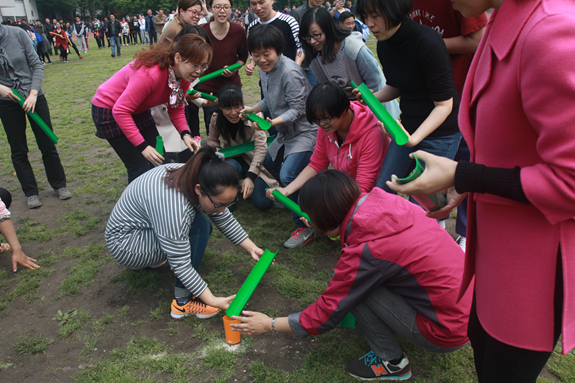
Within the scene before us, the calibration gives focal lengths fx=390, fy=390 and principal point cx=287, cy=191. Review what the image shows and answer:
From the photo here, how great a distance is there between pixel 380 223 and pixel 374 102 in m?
0.82

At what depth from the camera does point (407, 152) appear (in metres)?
2.45

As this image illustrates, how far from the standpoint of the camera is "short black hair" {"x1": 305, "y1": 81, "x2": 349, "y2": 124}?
2.56 metres

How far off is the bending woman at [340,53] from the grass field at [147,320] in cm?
139

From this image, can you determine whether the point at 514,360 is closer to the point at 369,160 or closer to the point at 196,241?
the point at 369,160

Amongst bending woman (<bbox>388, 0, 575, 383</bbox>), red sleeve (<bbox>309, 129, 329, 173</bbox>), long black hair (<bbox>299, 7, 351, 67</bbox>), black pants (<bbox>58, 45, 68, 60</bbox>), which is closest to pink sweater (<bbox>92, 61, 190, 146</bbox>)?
long black hair (<bbox>299, 7, 351, 67</bbox>)

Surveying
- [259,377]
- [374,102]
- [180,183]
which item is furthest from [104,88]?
[259,377]

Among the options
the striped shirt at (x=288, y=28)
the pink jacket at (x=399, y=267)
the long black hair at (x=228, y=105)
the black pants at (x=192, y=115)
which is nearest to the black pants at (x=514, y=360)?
the pink jacket at (x=399, y=267)

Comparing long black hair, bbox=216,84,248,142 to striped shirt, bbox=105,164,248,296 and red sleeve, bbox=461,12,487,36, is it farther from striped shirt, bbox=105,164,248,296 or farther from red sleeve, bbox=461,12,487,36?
red sleeve, bbox=461,12,487,36

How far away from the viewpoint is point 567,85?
785 mm

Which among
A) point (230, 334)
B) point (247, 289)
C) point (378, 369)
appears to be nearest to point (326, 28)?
point (247, 289)

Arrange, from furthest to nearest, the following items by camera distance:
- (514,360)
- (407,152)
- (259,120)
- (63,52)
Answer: (63,52) < (259,120) < (407,152) < (514,360)

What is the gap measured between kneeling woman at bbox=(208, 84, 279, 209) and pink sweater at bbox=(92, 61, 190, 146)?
0.57 m

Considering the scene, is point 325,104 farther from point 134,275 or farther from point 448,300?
point 134,275

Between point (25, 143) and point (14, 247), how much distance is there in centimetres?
146
